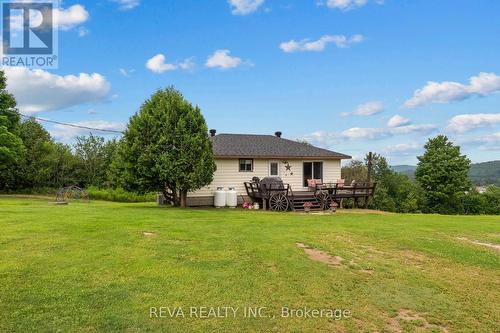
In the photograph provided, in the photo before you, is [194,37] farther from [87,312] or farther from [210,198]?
[87,312]

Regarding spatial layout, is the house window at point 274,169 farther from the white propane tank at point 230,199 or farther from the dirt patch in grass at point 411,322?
the dirt patch in grass at point 411,322

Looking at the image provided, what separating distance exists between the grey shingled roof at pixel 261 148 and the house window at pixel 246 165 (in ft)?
1.80

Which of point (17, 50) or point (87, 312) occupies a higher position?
point (17, 50)

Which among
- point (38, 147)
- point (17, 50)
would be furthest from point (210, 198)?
point (38, 147)

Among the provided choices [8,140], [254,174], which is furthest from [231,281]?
[8,140]

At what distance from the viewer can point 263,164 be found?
22.2m

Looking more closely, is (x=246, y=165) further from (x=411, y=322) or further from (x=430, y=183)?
(x=430, y=183)

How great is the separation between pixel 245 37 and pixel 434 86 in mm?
14394

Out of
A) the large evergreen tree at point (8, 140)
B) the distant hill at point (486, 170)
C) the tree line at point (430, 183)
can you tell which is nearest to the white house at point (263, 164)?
the tree line at point (430, 183)

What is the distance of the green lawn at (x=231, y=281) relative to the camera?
4.78 metres

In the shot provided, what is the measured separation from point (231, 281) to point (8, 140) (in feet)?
105

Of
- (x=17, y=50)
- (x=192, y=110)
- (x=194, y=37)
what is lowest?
(x=192, y=110)

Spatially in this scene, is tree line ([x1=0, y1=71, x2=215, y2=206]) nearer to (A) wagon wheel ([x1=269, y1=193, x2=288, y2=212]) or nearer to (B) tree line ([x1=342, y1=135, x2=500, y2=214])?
(A) wagon wheel ([x1=269, y1=193, x2=288, y2=212])

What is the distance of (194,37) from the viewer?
21.3 meters
